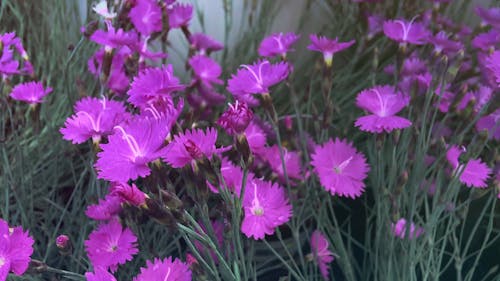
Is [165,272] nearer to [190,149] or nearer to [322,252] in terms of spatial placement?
[190,149]

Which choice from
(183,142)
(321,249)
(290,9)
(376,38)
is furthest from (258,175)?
(290,9)

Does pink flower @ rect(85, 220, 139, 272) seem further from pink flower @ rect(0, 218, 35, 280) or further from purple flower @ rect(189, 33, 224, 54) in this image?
purple flower @ rect(189, 33, 224, 54)

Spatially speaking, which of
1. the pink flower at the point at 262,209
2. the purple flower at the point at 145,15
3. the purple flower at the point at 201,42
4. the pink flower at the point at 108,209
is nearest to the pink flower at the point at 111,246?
the pink flower at the point at 108,209

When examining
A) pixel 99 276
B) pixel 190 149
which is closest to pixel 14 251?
pixel 99 276

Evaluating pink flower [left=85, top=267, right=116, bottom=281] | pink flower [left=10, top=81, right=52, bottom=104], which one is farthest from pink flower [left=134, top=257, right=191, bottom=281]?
pink flower [left=10, top=81, right=52, bottom=104]

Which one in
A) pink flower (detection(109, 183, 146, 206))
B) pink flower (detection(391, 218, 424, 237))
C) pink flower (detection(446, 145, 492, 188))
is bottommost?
pink flower (detection(391, 218, 424, 237))

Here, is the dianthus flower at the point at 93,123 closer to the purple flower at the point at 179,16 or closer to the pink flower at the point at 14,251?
the pink flower at the point at 14,251
